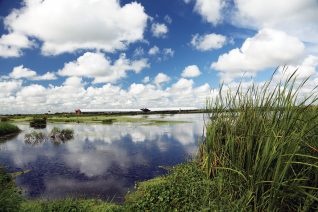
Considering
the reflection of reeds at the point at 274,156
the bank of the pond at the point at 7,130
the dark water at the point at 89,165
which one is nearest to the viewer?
the reflection of reeds at the point at 274,156

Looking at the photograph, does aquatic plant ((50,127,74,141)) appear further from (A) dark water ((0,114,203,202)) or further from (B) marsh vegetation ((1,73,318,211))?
(B) marsh vegetation ((1,73,318,211))

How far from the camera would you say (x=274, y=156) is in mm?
5707

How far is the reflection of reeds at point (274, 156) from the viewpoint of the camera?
5770 millimetres

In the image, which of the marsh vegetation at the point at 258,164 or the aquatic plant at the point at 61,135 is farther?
the aquatic plant at the point at 61,135

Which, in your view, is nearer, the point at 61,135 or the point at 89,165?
the point at 89,165

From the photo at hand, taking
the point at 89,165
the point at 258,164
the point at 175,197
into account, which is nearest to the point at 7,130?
the point at 89,165

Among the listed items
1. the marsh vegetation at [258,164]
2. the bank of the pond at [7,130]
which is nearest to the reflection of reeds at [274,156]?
the marsh vegetation at [258,164]

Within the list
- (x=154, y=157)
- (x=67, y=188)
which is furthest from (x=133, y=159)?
(x=67, y=188)

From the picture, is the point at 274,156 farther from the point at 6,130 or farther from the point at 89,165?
the point at 6,130

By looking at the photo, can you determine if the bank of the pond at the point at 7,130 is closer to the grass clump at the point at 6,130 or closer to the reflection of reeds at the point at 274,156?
the grass clump at the point at 6,130

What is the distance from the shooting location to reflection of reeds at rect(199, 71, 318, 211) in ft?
18.9

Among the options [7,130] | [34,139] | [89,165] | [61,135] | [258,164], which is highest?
[258,164]

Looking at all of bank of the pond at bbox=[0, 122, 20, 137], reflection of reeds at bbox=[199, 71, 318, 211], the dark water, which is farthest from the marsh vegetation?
bank of the pond at bbox=[0, 122, 20, 137]

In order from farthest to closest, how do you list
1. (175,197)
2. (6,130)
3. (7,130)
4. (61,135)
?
(7,130)
(6,130)
(61,135)
(175,197)
